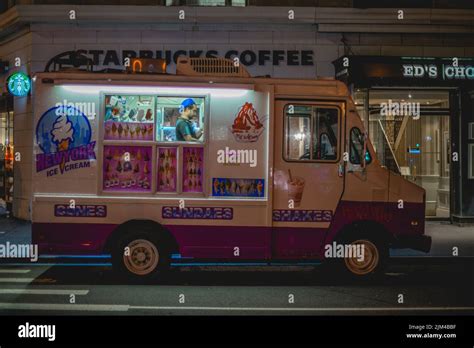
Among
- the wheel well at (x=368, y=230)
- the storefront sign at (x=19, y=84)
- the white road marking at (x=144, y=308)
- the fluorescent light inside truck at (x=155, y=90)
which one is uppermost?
the storefront sign at (x=19, y=84)

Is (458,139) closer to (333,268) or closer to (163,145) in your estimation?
(333,268)

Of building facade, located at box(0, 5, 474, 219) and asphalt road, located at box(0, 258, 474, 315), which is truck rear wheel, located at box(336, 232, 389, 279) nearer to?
asphalt road, located at box(0, 258, 474, 315)

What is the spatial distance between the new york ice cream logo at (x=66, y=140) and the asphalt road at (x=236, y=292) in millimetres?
1778

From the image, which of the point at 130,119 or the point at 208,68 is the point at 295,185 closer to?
the point at 208,68

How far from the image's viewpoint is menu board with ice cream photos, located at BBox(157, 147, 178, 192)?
27.9 ft

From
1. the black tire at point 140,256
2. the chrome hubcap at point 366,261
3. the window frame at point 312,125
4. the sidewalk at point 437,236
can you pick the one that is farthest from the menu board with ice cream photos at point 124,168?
the sidewalk at point 437,236

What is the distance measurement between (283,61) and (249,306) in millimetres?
8897

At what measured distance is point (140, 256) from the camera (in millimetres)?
8422

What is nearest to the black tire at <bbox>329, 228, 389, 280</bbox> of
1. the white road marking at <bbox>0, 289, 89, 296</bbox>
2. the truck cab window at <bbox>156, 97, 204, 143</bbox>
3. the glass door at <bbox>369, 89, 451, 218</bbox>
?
the truck cab window at <bbox>156, 97, 204, 143</bbox>

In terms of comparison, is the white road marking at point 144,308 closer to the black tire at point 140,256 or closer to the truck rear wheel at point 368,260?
the black tire at point 140,256

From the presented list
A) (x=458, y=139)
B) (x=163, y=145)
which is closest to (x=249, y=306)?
(x=163, y=145)

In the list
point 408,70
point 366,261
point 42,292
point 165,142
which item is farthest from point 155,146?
point 408,70

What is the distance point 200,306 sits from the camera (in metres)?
7.21

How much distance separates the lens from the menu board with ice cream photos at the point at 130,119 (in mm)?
8469
